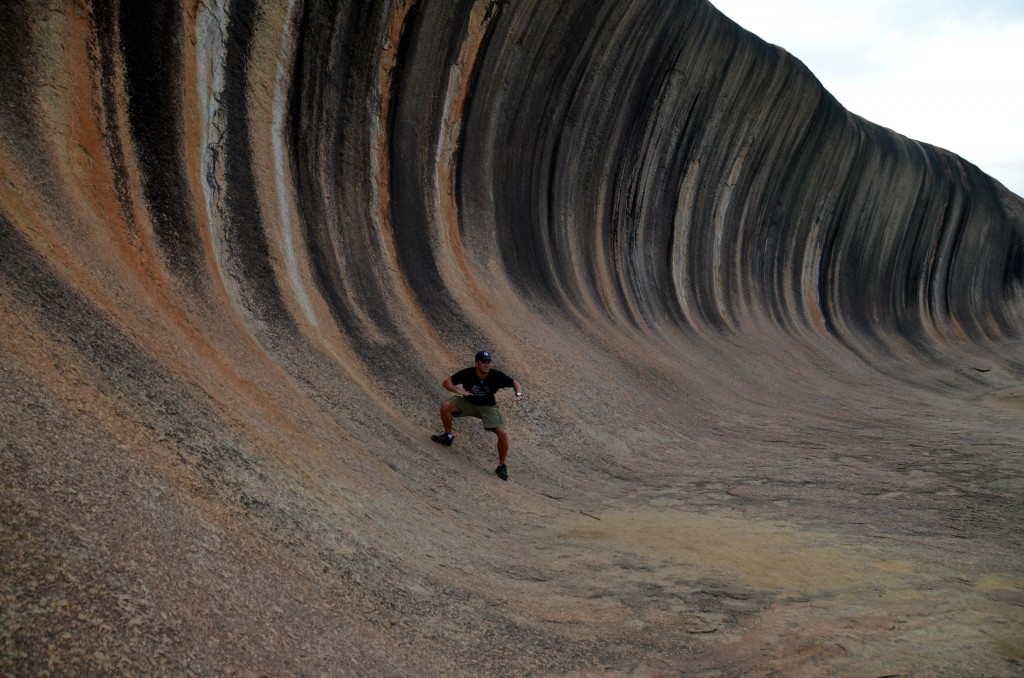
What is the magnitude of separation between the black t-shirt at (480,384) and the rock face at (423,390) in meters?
0.52

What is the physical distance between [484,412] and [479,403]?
9cm

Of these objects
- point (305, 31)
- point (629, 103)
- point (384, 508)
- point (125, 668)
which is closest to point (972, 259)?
point (629, 103)

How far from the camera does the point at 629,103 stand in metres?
13.1

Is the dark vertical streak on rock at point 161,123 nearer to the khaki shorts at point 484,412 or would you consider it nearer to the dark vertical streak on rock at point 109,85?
the dark vertical streak on rock at point 109,85

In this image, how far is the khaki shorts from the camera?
682 cm

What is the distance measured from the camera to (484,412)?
6.84 m

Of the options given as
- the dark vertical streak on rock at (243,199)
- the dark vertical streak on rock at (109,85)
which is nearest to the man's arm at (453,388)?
the dark vertical streak on rock at (243,199)

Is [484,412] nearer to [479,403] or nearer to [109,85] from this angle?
[479,403]

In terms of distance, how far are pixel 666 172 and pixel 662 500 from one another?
29.0ft

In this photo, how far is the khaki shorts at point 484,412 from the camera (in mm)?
6820

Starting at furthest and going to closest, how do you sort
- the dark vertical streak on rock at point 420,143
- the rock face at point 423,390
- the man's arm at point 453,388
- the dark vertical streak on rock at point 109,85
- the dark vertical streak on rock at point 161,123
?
the dark vertical streak on rock at point 420,143 < the man's arm at point 453,388 < the dark vertical streak on rock at point 161,123 < the dark vertical streak on rock at point 109,85 < the rock face at point 423,390

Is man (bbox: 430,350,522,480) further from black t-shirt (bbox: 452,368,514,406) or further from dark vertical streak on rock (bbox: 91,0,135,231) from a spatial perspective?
dark vertical streak on rock (bbox: 91,0,135,231)

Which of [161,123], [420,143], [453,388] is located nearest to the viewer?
[161,123]

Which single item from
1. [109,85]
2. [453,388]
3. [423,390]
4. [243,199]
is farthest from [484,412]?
[109,85]
